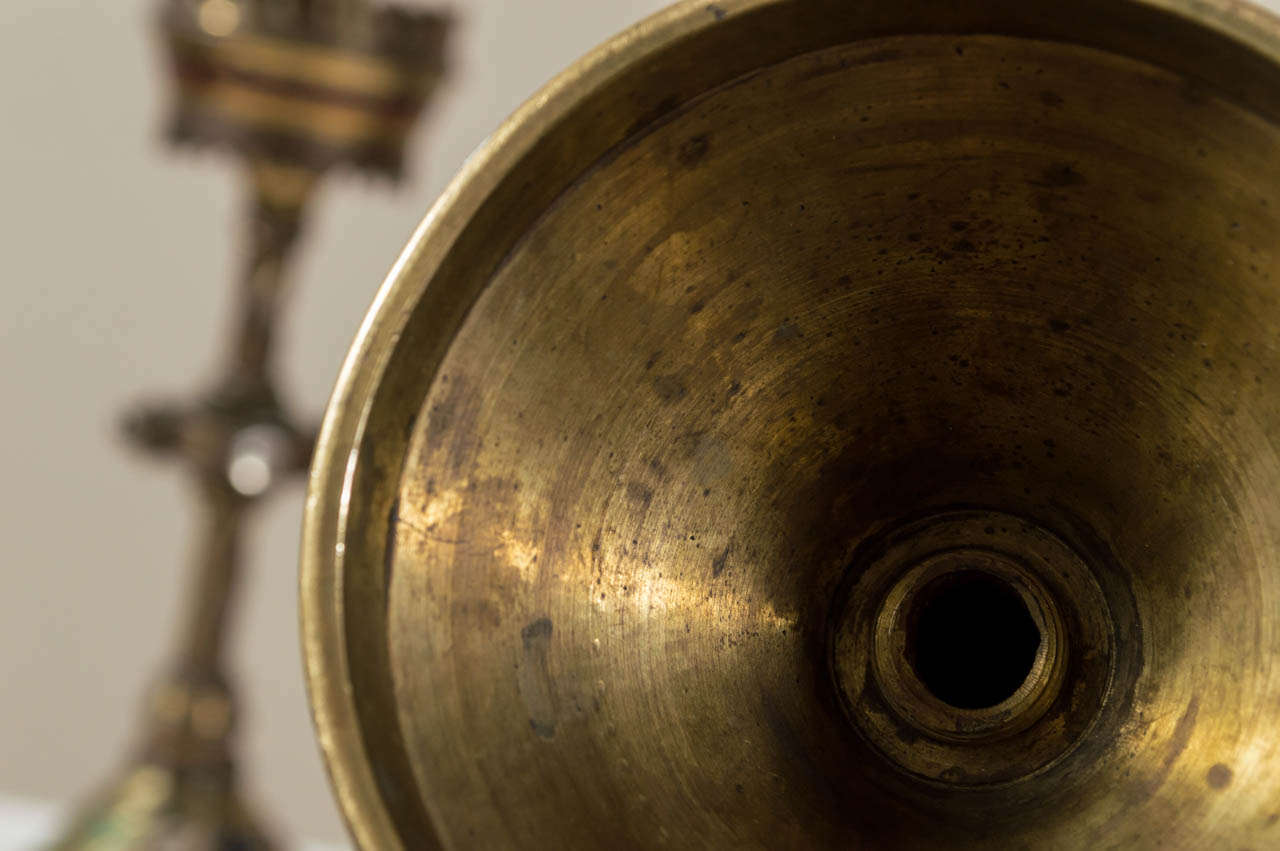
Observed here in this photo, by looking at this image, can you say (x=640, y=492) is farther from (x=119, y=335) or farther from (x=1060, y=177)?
(x=119, y=335)

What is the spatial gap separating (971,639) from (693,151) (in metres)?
0.35

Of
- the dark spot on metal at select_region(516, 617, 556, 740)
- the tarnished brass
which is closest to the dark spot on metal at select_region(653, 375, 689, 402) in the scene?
the tarnished brass

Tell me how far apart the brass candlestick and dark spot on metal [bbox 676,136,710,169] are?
805 mm

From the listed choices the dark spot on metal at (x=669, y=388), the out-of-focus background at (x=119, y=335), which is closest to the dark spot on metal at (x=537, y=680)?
the dark spot on metal at (x=669, y=388)

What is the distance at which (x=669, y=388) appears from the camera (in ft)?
1.97

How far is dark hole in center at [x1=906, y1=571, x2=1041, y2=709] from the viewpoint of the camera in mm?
723

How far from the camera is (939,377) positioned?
675 mm

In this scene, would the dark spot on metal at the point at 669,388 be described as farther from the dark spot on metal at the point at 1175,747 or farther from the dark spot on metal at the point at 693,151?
the dark spot on metal at the point at 1175,747

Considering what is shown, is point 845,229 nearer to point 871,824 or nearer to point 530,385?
point 530,385

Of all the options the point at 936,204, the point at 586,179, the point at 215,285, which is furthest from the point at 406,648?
the point at 215,285

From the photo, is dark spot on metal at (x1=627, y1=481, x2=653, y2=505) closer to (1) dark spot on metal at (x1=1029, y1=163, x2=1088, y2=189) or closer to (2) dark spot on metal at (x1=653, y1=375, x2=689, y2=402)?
(2) dark spot on metal at (x1=653, y1=375, x2=689, y2=402)

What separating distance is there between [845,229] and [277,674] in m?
1.90

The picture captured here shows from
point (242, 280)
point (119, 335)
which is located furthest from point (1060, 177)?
point (119, 335)

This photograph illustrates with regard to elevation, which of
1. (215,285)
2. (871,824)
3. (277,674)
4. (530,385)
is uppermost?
(215,285)
